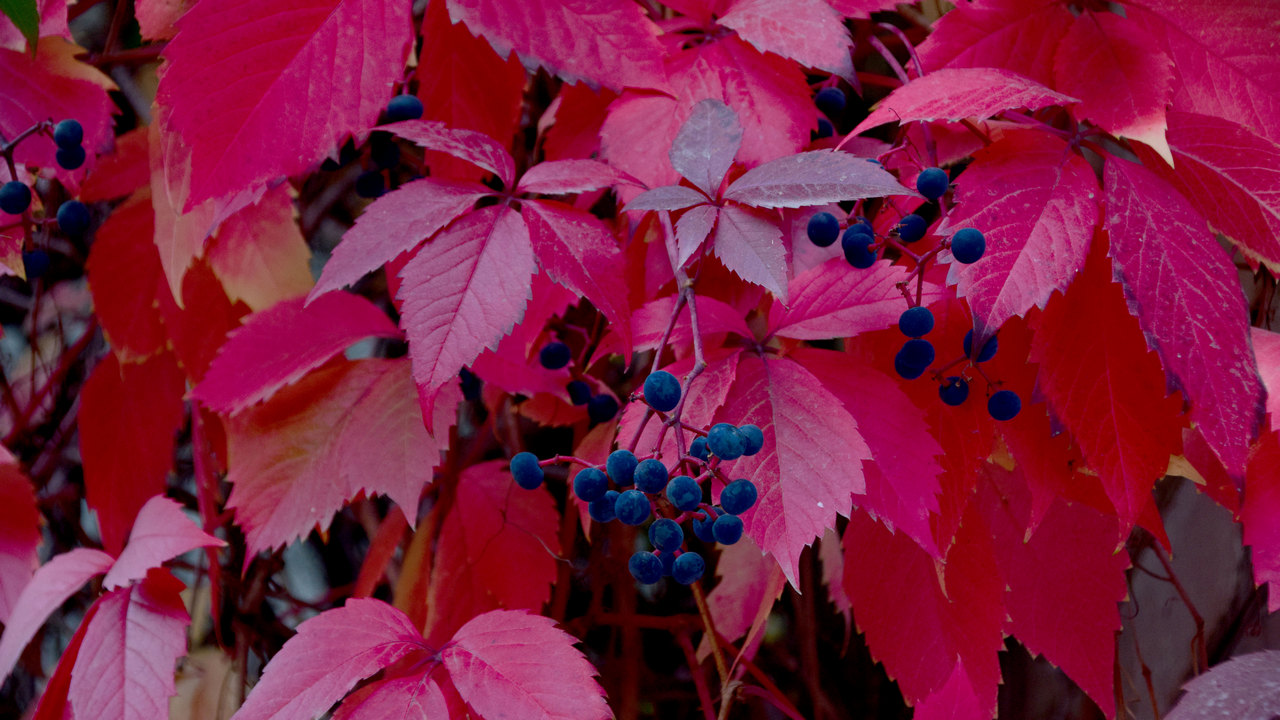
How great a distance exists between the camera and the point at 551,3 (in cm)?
58

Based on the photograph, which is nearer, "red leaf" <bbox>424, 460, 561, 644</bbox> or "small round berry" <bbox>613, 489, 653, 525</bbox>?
"small round berry" <bbox>613, 489, 653, 525</bbox>

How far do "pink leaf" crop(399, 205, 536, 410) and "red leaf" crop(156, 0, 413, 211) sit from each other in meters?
0.12

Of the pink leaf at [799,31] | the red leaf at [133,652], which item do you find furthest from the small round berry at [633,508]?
the red leaf at [133,652]

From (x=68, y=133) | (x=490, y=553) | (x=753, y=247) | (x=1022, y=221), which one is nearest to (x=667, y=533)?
(x=753, y=247)

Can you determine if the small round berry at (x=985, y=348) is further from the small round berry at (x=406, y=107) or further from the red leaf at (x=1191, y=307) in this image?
the small round berry at (x=406, y=107)

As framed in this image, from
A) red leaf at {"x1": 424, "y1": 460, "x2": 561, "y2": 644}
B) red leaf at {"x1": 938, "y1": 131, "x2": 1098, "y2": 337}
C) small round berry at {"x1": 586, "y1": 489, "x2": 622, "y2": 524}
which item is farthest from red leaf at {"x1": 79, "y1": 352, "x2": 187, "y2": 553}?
red leaf at {"x1": 938, "y1": 131, "x2": 1098, "y2": 337}

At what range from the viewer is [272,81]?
0.55 m

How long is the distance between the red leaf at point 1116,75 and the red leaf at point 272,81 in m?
0.48

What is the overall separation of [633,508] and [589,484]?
42 mm

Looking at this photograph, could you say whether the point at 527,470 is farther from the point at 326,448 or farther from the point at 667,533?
the point at 326,448

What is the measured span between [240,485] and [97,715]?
0.20m

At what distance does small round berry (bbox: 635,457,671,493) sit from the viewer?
442 millimetres

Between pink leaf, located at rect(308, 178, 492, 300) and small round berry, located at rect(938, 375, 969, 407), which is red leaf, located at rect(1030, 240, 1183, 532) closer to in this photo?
small round berry, located at rect(938, 375, 969, 407)

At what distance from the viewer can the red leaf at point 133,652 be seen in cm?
65
